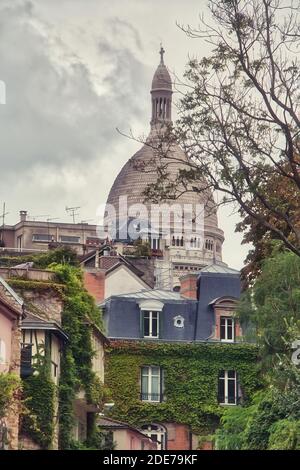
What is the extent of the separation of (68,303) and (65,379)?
2.65 metres

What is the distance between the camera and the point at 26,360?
59.8 meters

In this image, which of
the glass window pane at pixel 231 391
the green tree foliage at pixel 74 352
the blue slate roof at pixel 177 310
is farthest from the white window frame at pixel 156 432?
the green tree foliage at pixel 74 352

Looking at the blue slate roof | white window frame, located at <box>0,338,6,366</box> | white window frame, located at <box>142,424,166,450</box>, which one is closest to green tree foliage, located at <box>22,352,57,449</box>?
white window frame, located at <box>0,338,6,366</box>

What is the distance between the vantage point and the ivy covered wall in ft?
310

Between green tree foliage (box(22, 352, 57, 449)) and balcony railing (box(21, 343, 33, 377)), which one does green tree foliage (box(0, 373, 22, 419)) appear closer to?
green tree foliage (box(22, 352, 57, 449))

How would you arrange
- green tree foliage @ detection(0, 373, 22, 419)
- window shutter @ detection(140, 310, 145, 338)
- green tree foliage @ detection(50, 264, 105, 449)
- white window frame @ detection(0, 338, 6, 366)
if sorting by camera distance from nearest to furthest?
green tree foliage @ detection(0, 373, 22, 419) < white window frame @ detection(0, 338, 6, 366) < green tree foliage @ detection(50, 264, 105, 449) < window shutter @ detection(140, 310, 145, 338)

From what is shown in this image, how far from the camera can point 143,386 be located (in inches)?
3730

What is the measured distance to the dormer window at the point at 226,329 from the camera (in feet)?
321

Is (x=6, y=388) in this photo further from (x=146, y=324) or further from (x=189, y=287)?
(x=189, y=287)

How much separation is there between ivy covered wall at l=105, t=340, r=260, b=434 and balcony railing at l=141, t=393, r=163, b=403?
0.25 metres

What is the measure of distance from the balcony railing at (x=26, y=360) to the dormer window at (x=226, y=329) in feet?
125

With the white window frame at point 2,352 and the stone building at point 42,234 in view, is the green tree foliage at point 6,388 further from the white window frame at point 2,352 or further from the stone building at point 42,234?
the stone building at point 42,234
